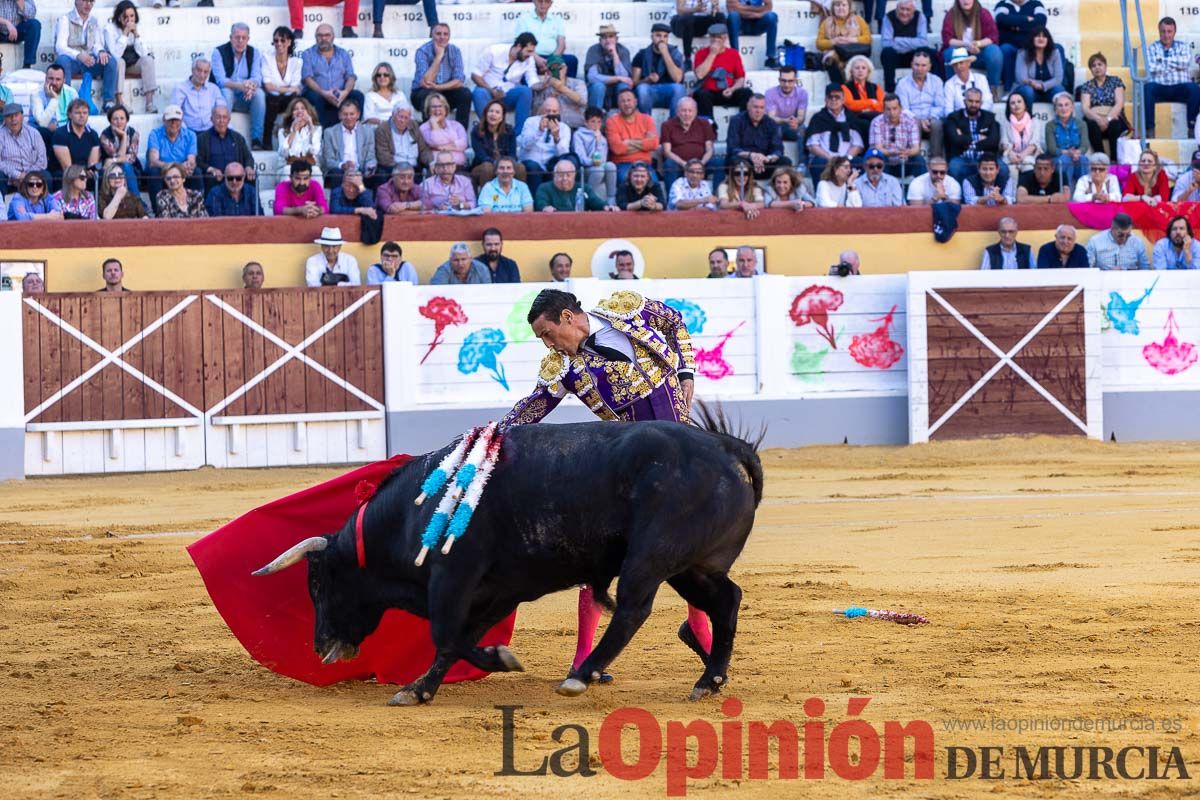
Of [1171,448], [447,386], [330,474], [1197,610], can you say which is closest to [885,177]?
[1171,448]

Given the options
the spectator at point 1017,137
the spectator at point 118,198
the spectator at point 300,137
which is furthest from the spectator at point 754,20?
the spectator at point 118,198

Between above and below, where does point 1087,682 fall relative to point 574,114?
below

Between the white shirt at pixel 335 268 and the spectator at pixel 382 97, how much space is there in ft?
4.94

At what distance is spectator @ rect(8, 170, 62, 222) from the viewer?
513 inches

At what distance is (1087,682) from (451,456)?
198cm

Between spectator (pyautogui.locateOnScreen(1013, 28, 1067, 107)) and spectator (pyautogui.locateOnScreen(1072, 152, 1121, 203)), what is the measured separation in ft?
5.27

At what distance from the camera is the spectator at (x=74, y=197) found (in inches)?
514

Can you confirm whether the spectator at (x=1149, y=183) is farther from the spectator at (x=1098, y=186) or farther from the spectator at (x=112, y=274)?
the spectator at (x=112, y=274)

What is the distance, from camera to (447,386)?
42.8 ft

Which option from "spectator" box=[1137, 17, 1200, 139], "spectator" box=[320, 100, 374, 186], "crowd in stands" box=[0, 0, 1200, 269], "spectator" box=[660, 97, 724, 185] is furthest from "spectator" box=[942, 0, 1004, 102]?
"spectator" box=[320, 100, 374, 186]

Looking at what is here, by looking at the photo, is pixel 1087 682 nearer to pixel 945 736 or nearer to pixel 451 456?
pixel 945 736

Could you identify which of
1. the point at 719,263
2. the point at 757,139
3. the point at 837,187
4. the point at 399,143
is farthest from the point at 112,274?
the point at 837,187

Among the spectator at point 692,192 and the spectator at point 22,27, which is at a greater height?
the spectator at point 22,27

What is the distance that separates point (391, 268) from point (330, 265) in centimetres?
50
